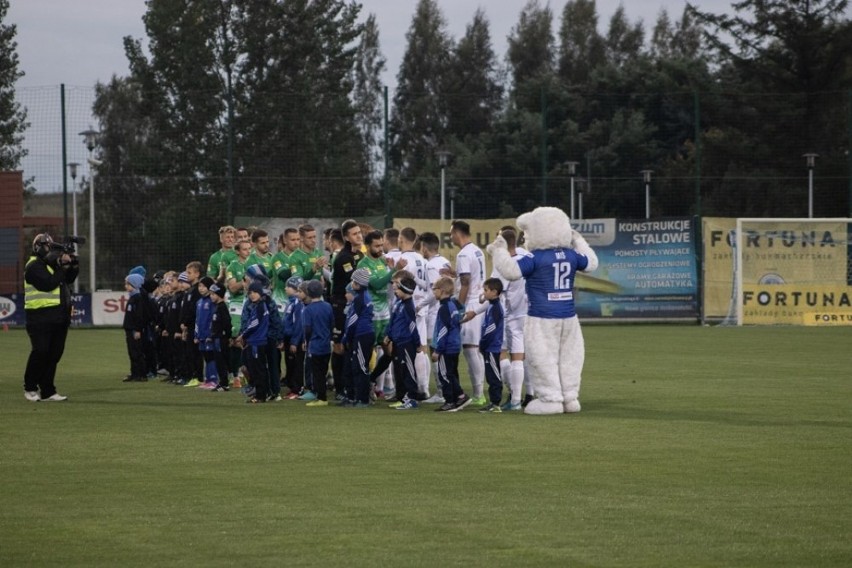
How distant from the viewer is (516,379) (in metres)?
14.9

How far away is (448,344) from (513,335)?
3.45 ft

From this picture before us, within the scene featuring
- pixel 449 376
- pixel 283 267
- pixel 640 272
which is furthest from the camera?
pixel 640 272

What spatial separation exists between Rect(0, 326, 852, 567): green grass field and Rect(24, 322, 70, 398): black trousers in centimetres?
37

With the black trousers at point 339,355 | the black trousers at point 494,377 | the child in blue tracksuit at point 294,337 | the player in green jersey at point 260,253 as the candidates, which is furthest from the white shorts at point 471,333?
the player in green jersey at point 260,253

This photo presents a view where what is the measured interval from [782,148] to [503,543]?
4427 centimetres

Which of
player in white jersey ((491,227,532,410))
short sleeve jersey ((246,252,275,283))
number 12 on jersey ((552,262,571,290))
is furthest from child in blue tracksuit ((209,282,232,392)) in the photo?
number 12 on jersey ((552,262,571,290))

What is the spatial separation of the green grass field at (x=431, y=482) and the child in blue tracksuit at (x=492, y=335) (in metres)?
0.58

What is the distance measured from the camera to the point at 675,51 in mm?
85312

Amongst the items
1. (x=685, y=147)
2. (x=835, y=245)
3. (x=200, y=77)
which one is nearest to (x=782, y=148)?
(x=685, y=147)

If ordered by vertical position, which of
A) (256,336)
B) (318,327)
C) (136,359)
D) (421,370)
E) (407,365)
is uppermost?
(318,327)

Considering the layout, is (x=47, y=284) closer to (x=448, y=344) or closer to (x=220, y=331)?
(x=220, y=331)

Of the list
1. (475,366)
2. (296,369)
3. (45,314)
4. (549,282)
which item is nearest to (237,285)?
(296,369)

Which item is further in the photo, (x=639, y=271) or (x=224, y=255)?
(x=639, y=271)

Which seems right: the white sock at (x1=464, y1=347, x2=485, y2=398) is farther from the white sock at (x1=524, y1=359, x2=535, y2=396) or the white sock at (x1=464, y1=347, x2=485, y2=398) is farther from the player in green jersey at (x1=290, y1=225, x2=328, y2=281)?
the player in green jersey at (x1=290, y1=225, x2=328, y2=281)
